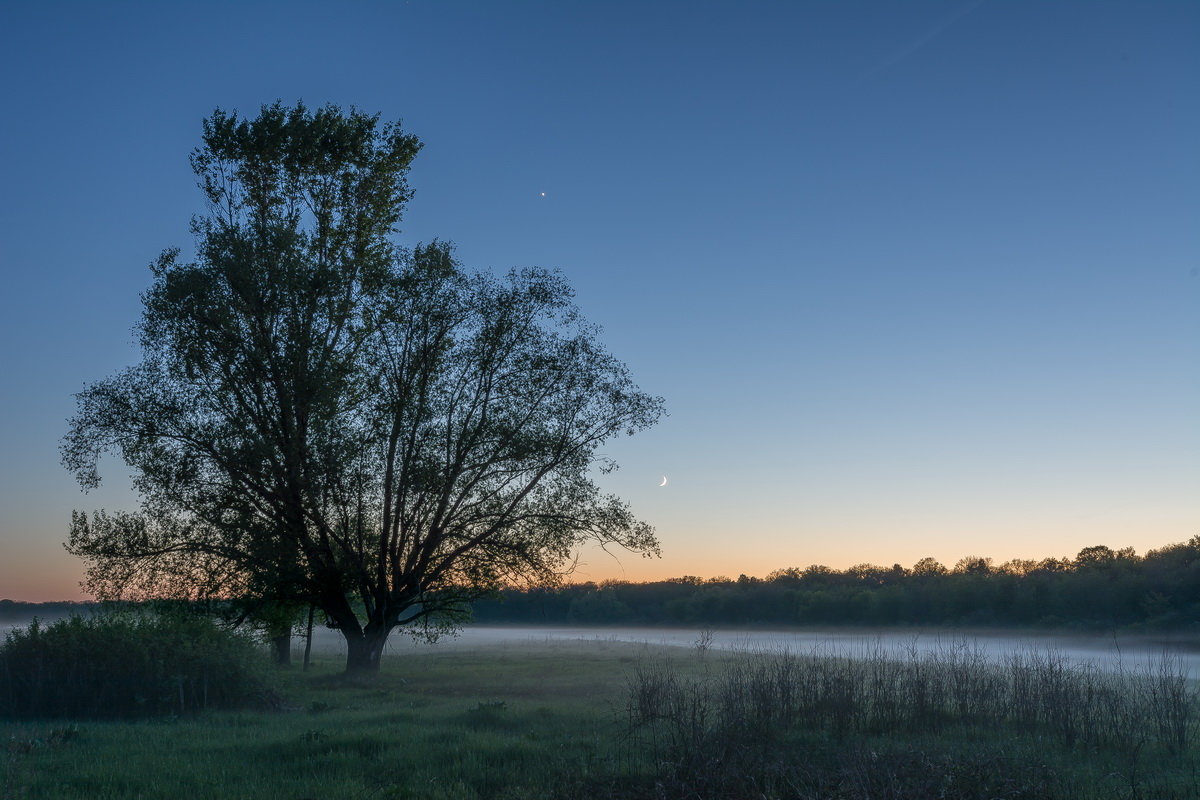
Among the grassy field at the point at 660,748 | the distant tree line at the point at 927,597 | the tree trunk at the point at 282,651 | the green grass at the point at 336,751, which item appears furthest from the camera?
the distant tree line at the point at 927,597

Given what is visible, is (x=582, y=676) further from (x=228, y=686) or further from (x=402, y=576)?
(x=228, y=686)

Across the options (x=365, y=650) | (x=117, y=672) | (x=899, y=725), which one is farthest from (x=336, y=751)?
(x=365, y=650)

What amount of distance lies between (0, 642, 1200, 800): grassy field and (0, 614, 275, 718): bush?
1.58 m

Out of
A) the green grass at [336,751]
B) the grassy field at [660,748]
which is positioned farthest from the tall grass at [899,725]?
the green grass at [336,751]

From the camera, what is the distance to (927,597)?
93.8 meters

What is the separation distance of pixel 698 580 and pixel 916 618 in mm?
45443

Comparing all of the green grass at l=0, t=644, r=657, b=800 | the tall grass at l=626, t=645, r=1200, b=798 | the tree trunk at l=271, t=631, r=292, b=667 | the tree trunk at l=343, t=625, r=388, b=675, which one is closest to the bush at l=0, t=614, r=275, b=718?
the green grass at l=0, t=644, r=657, b=800

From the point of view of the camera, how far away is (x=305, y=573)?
96.0 feet

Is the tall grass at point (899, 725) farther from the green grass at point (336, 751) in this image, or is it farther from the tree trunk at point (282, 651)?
the tree trunk at point (282, 651)

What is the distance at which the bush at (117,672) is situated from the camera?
22062 mm

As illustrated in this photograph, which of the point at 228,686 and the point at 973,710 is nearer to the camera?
the point at 973,710

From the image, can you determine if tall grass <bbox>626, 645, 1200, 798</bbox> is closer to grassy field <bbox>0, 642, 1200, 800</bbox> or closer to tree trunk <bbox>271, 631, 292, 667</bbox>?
grassy field <bbox>0, 642, 1200, 800</bbox>

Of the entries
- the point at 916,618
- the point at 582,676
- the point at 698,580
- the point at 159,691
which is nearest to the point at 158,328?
the point at 159,691

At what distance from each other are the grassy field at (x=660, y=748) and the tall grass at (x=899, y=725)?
5 cm
